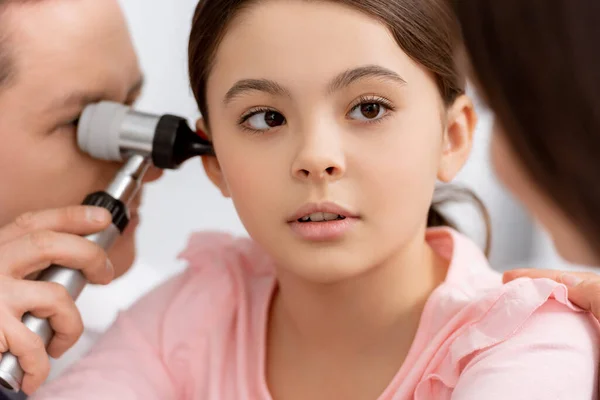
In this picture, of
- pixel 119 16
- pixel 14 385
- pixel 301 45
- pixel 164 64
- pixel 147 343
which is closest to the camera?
pixel 301 45

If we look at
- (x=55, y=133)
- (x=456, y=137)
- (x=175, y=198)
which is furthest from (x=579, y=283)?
(x=175, y=198)

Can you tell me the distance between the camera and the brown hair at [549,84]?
1.04 meters

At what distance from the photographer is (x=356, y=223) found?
2.58 feet

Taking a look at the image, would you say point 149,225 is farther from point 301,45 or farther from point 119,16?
point 301,45

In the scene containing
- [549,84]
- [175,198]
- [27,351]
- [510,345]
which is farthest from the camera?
[175,198]

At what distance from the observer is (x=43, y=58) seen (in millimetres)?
1048

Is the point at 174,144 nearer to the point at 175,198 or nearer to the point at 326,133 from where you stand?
the point at 326,133

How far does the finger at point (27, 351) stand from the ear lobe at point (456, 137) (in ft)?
1.55

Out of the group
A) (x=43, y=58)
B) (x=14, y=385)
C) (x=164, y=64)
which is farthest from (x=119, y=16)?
(x=14, y=385)

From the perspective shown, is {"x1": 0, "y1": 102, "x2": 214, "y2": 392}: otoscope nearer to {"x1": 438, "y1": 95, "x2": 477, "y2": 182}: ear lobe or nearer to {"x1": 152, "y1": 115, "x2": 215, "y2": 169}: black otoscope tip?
{"x1": 152, "y1": 115, "x2": 215, "y2": 169}: black otoscope tip

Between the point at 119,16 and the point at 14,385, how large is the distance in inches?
20.5

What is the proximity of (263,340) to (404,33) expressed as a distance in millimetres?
391

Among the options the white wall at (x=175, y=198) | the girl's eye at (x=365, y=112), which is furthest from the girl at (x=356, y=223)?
the white wall at (x=175, y=198)

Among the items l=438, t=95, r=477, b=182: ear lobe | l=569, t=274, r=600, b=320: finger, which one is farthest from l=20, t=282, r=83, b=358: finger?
l=569, t=274, r=600, b=320: finger
